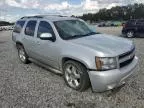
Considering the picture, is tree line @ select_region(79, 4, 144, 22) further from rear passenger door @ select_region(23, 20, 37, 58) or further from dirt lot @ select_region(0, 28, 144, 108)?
dirt lot @ select_region(0, 28, 144, 108)

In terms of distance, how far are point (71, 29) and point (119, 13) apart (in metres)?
112

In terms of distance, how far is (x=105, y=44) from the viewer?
5.31 metres

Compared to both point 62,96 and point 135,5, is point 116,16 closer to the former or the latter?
point 135,5

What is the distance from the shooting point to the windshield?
606 cm

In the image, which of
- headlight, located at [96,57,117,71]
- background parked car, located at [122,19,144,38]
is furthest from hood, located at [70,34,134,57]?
background parked car, located at [122,19,144,38]

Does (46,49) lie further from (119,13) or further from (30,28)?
(119,13)

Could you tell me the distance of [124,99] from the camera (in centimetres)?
505

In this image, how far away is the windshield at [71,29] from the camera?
6065mm

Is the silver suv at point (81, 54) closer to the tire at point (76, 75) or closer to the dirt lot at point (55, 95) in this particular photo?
the tire at point (76, 75)

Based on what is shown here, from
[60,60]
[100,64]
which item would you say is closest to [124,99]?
[100,64]

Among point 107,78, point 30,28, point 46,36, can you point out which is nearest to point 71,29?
point 46,36

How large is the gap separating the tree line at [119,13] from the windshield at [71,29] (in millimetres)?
99705

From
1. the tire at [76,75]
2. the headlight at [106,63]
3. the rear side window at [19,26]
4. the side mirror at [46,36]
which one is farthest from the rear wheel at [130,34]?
the headlight at [106,63]

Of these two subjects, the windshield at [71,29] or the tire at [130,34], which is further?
the tire at [130,34]
